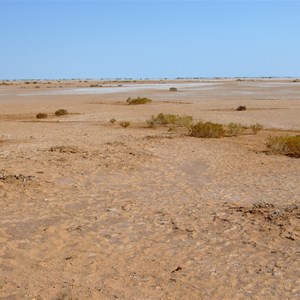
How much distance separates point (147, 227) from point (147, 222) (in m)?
0.23

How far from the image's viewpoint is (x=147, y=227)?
7.30 m

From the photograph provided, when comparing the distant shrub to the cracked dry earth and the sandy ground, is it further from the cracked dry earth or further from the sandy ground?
the cracked dry earth

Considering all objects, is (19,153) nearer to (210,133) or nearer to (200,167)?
(200,167)

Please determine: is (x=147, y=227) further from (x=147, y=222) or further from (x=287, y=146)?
(x=287, y=146)

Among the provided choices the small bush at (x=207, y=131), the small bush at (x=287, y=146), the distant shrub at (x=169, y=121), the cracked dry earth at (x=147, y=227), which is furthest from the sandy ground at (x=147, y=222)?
the distant shrub at (x=169, y=121)

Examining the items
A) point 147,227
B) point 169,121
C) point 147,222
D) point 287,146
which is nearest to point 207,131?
point 169,121

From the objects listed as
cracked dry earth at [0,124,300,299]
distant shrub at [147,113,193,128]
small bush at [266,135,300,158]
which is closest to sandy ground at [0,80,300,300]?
cracked dry earth at [0,124,300,299]

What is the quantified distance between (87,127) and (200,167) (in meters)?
8.96

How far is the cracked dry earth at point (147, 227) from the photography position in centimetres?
538

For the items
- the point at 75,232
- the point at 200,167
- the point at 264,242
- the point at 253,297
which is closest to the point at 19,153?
the point at 200,167

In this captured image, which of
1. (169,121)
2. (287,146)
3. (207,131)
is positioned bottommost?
(287,146)

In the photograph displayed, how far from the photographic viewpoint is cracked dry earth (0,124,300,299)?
5.38 m

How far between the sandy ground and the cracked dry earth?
2cm

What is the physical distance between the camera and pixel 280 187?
971cm
